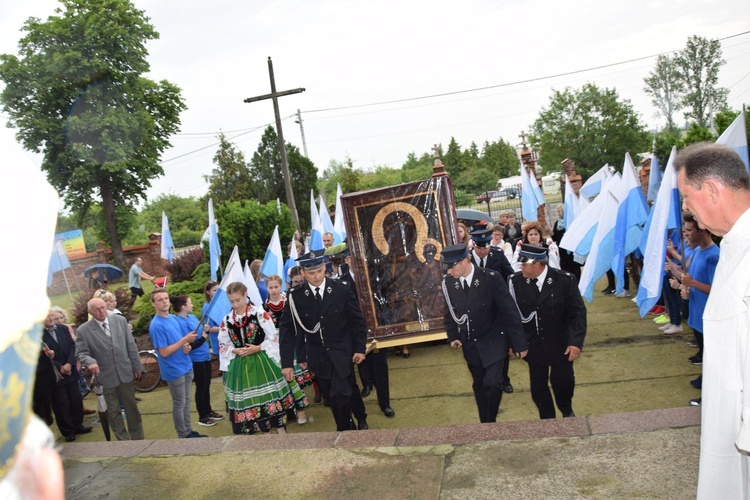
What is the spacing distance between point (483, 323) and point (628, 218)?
3478 millimetres

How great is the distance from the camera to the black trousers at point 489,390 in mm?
5145

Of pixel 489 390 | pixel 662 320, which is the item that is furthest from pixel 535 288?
pixel 662 320

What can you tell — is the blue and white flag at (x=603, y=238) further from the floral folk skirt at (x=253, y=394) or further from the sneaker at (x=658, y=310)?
the floral folk skirt at (x=253, y=394)

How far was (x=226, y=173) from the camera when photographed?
122 feet

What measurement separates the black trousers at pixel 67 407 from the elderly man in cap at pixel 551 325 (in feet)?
18.9

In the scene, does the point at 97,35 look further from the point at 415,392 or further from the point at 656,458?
the point at 656,458

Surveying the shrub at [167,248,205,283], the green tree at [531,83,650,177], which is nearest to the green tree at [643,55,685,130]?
the green tree at [531,83,650,177]

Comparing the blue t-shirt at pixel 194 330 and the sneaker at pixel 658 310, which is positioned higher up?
the blue t-shirt at pixel 194 330

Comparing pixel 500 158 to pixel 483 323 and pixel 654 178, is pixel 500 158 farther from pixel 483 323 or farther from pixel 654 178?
pixel 483 323

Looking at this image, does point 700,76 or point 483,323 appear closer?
point 483,323

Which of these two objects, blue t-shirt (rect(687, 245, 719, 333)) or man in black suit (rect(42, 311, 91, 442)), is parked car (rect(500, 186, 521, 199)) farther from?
man in black suit (rect(42, 311, 91, 442))

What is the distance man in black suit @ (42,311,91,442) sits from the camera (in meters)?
7.23

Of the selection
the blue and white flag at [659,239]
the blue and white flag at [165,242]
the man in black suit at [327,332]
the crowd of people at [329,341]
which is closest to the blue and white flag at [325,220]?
the blue and white flag at [165,242]

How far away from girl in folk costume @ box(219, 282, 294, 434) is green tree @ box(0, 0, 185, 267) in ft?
78.4
